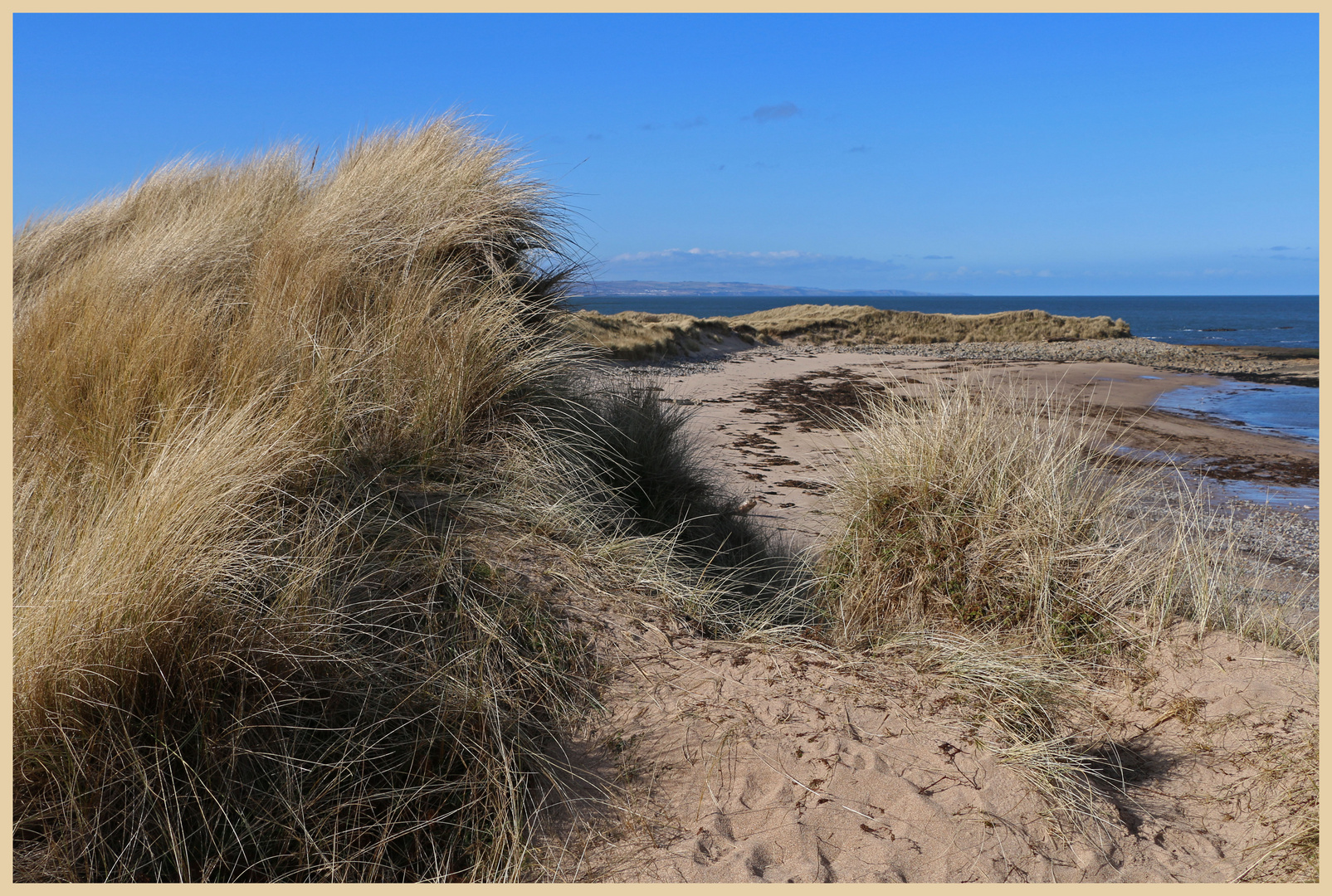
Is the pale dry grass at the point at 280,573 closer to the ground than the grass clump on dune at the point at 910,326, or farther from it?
closer to the ground

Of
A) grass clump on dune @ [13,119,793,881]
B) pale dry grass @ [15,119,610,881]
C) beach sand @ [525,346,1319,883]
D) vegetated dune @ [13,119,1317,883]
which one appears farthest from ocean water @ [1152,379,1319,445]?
pale dry grass @ [15,119,610,881]

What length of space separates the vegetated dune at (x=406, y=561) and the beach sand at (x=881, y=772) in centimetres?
6

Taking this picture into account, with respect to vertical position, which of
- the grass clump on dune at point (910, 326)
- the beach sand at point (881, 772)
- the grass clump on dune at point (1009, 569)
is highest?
the grass clump on dune at point (910, 326)

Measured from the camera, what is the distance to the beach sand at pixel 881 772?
2.42 meters

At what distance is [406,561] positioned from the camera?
3152mm

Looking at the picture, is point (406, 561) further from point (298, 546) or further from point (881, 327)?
point (881, 327)

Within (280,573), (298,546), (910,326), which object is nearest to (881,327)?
(910,326)

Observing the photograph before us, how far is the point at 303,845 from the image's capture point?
2234mm

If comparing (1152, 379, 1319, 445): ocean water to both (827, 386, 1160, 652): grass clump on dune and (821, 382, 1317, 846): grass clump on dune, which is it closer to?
(821, 382, 1317, 846): grass clump on dune

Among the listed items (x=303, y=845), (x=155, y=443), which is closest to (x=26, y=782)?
(x=303, y=845)

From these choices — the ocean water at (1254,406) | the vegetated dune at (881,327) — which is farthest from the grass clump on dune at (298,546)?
the vegetated dune at (881,327)

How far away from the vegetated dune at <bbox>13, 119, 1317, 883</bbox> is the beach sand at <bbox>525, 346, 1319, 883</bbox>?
0.06 m

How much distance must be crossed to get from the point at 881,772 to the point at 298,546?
82.9 inches

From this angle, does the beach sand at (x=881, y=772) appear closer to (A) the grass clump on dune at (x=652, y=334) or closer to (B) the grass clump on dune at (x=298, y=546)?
(B) the grass clump on dune at (x=298, y=546)
